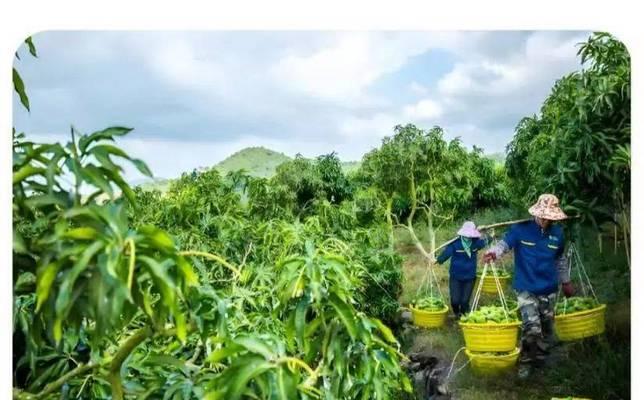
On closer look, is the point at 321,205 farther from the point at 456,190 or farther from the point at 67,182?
the point at 67,182

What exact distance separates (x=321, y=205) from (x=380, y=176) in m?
0.31

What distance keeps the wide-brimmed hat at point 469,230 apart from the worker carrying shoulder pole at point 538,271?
83 mm

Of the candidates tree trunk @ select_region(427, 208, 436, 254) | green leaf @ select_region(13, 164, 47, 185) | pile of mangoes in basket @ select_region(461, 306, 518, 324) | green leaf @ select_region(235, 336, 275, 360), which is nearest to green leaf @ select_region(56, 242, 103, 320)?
green leaf @ select_region(13, 164, 47, 185)

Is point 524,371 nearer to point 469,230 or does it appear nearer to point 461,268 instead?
point 461,268

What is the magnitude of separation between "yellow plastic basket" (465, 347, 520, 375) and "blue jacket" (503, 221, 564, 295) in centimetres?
24

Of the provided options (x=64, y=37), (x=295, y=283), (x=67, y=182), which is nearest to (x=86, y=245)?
(x=67, y=182)

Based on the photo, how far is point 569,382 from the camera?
2676 mm

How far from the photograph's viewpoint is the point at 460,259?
9.33ft

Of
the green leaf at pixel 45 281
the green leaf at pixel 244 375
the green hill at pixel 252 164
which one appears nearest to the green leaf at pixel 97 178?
the green leaf at pixel 45 281

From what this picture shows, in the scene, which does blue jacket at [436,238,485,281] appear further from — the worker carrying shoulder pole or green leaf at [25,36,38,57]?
green leaf at [25,36,38,57]

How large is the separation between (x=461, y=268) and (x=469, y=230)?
6.2 inches

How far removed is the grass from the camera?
2.52 metres

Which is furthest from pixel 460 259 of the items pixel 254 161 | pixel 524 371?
pixel 254 161

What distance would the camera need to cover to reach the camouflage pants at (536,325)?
107 inches
